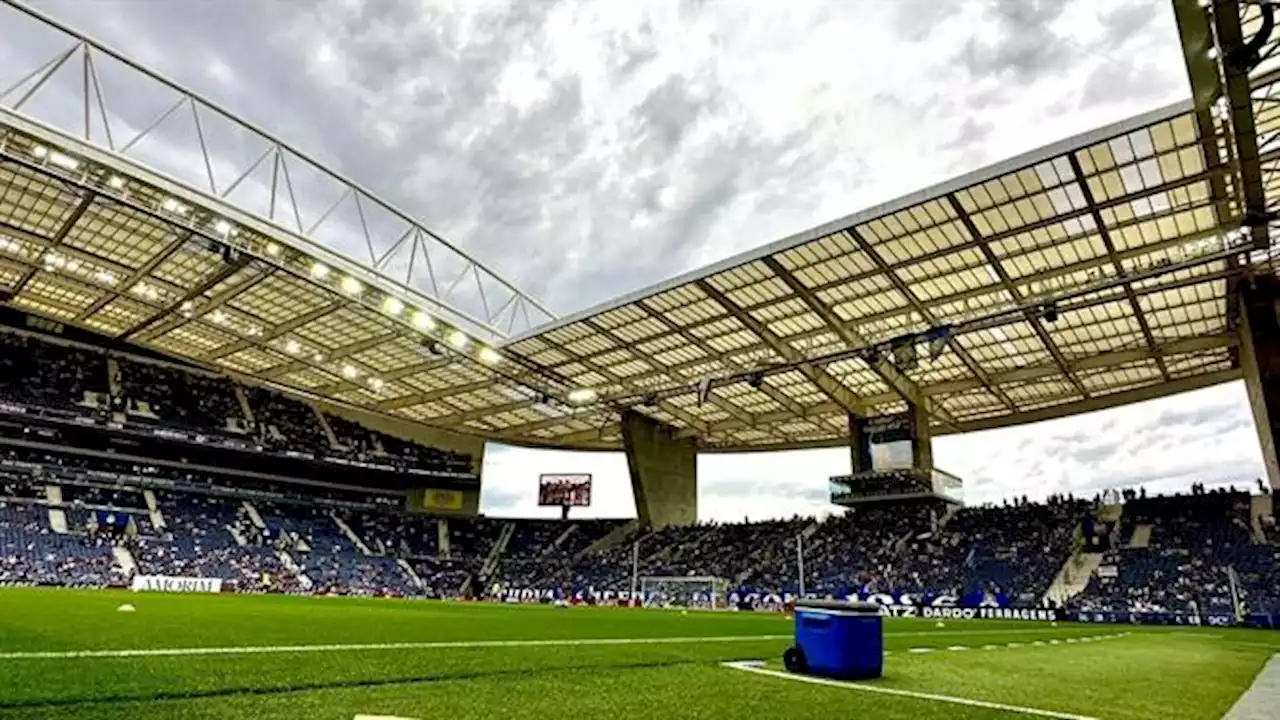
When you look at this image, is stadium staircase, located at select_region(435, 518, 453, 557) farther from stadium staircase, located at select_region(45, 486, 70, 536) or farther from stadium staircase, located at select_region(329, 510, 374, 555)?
stadium staircase, located at select_region(45, 486, 70, 536)

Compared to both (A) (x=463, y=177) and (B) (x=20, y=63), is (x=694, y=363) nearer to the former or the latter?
(A) (x=463, y=177)

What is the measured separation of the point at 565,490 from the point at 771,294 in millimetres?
32785

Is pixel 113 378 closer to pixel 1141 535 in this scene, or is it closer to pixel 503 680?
pixel 503 680

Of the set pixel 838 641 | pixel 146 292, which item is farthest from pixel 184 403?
pixel 838 641

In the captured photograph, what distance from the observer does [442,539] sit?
58.8 meters

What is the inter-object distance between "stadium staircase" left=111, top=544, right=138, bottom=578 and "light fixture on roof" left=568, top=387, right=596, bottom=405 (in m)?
24.2

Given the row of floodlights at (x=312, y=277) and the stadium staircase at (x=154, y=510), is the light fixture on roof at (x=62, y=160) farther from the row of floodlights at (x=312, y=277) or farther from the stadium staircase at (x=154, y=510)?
the stadium staircase at (x=154, y=510)

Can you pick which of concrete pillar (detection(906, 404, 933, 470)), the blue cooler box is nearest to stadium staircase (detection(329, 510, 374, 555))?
concrete pillar (detection(906, 404, 933, 470))

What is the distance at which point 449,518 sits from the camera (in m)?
60.8

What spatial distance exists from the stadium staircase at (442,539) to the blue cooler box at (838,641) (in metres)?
54.3

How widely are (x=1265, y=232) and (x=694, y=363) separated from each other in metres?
22.8

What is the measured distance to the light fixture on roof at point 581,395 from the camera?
142 feet

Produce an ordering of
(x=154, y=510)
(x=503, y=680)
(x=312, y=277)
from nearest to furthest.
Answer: (x=503, y=680), (x=312, y=277), (x=154, y=510)

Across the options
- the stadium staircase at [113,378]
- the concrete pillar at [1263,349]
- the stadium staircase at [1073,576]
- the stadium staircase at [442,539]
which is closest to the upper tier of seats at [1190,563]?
the stadium staircase at [1073,576]
